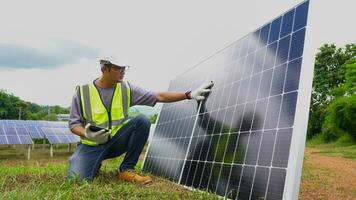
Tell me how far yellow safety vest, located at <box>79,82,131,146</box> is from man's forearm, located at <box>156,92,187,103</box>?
1.97 ft

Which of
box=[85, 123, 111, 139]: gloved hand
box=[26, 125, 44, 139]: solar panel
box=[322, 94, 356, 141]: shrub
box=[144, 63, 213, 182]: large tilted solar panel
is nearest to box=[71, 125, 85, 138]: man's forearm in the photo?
box=[85, 123, 111, 139]: gloved hand

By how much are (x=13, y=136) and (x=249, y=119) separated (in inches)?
764

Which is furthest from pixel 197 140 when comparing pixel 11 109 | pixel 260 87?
pixel 11 109

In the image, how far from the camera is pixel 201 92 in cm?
696

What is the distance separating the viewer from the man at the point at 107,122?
255 inches

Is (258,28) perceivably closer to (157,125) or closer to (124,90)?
(124,90)

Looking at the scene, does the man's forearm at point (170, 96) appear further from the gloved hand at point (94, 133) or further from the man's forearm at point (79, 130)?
the man's forearm at point (79, 130)

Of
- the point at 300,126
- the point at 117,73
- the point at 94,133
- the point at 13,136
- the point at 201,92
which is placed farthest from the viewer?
the point at 13,136

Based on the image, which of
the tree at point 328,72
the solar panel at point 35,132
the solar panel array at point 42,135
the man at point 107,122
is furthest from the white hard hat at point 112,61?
the tree at point 328,72

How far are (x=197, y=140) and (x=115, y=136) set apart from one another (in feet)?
4.21

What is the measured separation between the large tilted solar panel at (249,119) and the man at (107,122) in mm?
652

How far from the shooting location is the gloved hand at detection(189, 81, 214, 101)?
6.89m

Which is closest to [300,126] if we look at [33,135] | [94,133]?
[94,133]

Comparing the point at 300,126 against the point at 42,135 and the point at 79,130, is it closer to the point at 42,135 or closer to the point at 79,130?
the point at 79,130
